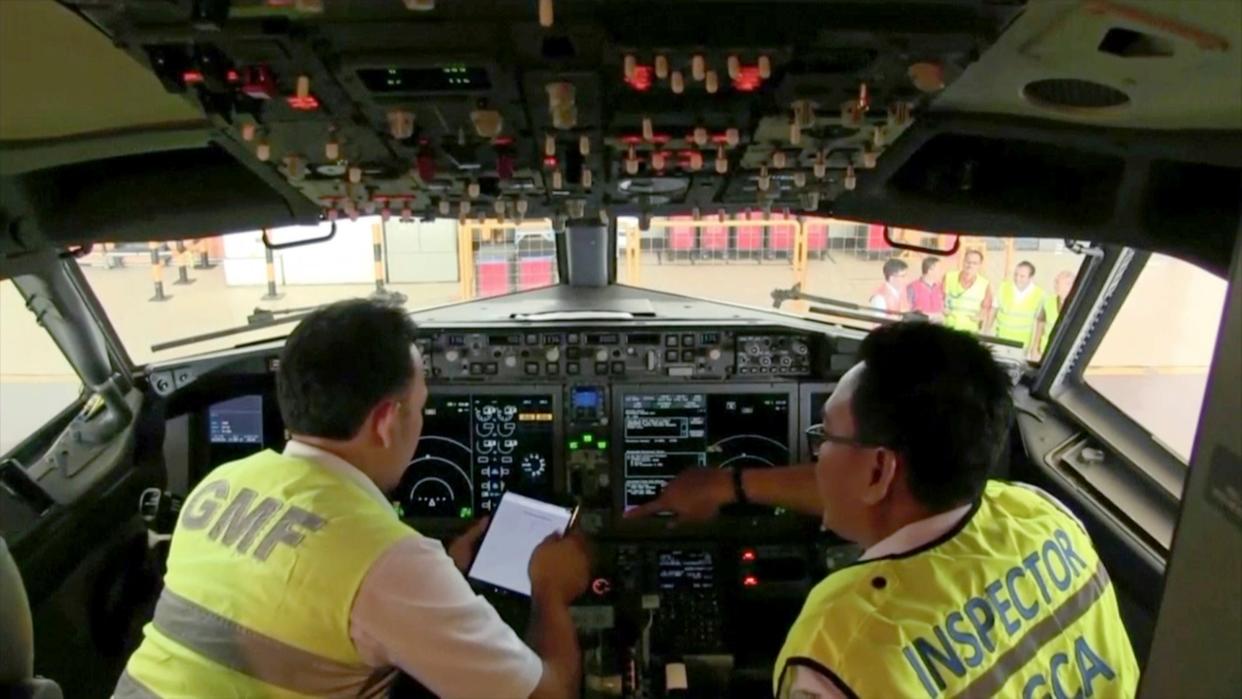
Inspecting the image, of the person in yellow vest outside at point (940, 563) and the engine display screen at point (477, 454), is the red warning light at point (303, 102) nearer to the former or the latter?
the person in yellow vest outside at point (940, 563)

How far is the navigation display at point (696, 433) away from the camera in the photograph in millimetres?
3051

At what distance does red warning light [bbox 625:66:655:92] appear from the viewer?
54.0 inches

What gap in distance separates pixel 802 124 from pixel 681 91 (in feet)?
0.82

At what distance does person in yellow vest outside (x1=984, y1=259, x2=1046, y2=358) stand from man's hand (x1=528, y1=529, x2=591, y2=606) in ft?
5.64

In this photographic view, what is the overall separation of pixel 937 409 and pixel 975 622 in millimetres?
309

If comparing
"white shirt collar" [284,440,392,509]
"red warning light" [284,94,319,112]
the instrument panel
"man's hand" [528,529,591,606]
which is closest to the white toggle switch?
"red warning light" [284,94,319,112]

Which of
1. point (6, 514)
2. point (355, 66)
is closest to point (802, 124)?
point (355, 66)

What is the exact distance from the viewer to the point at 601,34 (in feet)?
4.24

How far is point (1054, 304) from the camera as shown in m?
3.08

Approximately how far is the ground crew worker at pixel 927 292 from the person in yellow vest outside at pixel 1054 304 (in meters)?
0.36

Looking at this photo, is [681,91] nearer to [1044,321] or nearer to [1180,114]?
[1180,114]

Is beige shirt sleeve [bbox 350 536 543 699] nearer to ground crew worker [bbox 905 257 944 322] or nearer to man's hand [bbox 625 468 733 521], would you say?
man's hand [bbox 625 468 733 521]

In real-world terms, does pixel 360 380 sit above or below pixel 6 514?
above

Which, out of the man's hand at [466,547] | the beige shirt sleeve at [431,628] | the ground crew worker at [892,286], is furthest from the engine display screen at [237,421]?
the ground crew worker at [892,286]
